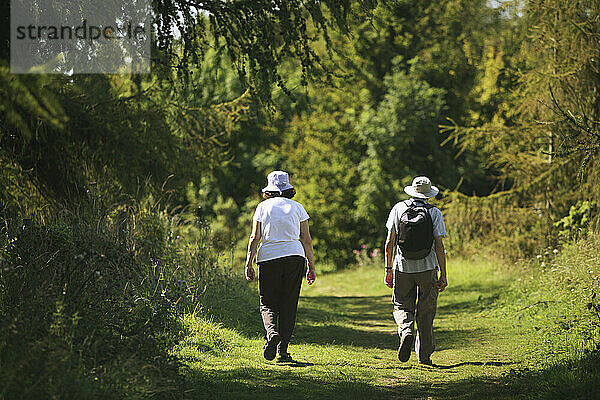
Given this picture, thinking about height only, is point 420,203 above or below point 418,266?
above

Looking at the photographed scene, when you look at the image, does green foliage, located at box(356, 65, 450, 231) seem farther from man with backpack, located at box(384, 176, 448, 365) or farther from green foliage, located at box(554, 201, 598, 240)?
man with backpack, located at box(384, 176, 448, 365)

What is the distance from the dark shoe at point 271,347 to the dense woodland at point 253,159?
3.76ft

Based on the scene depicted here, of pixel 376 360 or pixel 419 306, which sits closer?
pixel 419 306

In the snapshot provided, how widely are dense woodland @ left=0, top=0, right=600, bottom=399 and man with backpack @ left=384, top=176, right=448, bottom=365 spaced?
2.15 m

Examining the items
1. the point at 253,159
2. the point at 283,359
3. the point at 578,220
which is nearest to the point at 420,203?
the point at 283,359

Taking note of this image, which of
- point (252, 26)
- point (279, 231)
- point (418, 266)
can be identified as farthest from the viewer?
point (252, 26)

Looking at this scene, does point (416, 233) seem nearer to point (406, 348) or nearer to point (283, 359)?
point (406, 348)

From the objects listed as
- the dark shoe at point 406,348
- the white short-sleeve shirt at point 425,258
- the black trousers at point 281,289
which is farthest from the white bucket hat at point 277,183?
the dark shoe at point 406,348

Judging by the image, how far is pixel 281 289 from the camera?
25.6 feet

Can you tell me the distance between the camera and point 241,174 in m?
28.4

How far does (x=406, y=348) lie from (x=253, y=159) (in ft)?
65.2

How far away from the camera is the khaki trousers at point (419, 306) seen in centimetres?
796

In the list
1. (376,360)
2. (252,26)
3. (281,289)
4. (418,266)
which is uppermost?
(252,26)

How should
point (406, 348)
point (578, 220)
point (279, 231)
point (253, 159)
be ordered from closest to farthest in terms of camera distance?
point (279, 231), point (406, 348), point (578, 220), point (253, 159)
